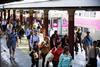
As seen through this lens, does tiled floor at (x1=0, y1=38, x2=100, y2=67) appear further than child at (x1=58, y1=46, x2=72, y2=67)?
Yes

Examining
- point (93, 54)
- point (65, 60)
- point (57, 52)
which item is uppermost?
point (65, 60)

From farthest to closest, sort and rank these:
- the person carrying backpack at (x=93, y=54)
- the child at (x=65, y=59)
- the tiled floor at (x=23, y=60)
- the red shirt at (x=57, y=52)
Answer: the tiled floor at (x=23, y=60) < the red shirt at (x=57, y=52) < the person carrying backpack at (x=93, y=54) < the child at (x=65, y=59)

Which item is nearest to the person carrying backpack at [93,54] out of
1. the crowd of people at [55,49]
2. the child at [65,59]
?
the crowd of people at [55,49]

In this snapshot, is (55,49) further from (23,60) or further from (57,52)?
(23,60)

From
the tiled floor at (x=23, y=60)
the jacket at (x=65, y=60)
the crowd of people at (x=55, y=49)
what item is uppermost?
the jacket at (x=65, y=60)

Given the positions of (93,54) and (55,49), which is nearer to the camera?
(93,54)

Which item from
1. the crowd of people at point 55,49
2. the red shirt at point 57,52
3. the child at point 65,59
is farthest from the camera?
the red shirt at point 57,52

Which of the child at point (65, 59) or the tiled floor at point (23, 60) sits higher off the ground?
the child at point (65, 59)

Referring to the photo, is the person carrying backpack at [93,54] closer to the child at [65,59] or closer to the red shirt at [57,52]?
the red shirt at [57,52]

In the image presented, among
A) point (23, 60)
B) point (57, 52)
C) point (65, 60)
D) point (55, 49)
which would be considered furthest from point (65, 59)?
point (23, 60)

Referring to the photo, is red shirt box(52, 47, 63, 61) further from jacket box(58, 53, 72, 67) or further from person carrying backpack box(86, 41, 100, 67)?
jacket box(58, 53, 72, 67)

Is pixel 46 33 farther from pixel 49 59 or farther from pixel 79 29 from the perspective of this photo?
pixel 49 59

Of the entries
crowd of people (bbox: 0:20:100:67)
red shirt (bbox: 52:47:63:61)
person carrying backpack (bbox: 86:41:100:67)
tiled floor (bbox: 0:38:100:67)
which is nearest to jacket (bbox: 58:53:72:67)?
crowd of people (bbox: 0:20:100:67)

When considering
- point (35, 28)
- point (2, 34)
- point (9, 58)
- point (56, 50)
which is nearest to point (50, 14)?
point (35, 28)
